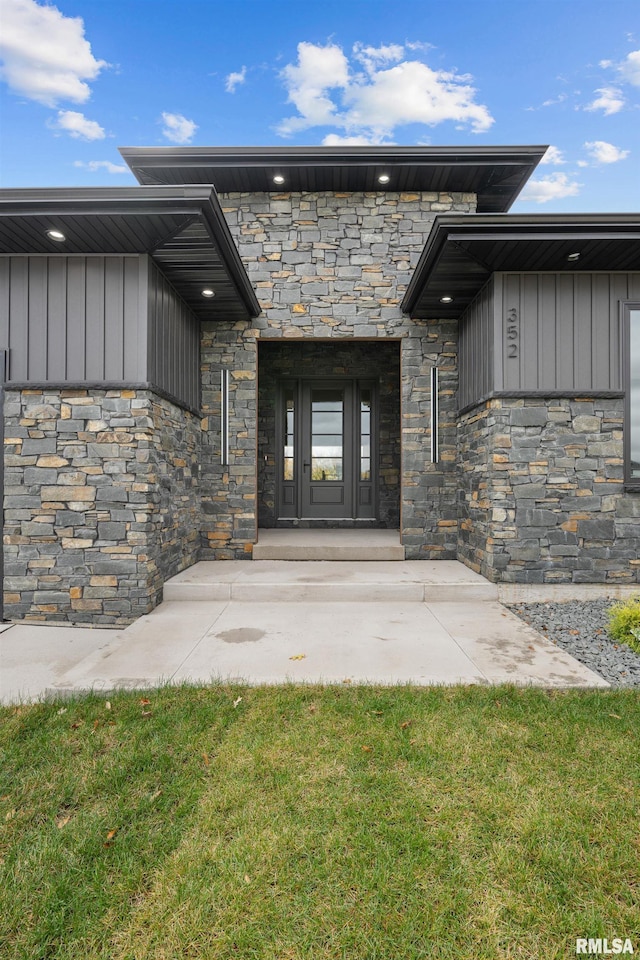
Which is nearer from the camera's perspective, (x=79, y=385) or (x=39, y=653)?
(x=39, y=653)

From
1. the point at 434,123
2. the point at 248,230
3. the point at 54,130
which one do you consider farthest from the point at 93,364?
the point at 434,123

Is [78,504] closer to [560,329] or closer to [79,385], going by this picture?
[79,385]

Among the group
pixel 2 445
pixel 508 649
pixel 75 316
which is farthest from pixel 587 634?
pixel 2 445

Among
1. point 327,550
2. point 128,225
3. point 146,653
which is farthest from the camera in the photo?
point 327,550

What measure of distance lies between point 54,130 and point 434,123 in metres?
9.43

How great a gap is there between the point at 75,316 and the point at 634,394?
5.44m

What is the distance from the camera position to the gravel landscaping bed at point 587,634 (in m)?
2.97

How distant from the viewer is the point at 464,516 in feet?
17.9

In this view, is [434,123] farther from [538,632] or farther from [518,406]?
[538,632]

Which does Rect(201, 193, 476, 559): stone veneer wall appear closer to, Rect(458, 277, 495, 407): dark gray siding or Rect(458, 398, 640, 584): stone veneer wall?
Rect(458, 277, 495, 407): dark gray siding

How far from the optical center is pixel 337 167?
5.38 metres

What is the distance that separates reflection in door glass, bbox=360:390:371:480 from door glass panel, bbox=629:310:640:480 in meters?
3.88

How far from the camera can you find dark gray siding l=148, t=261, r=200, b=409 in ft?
13.6

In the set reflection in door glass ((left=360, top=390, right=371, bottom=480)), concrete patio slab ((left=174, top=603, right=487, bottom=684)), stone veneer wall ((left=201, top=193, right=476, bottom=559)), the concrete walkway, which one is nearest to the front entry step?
stone veneer wall ((left=201, top=193, right=476, bottom=559))
